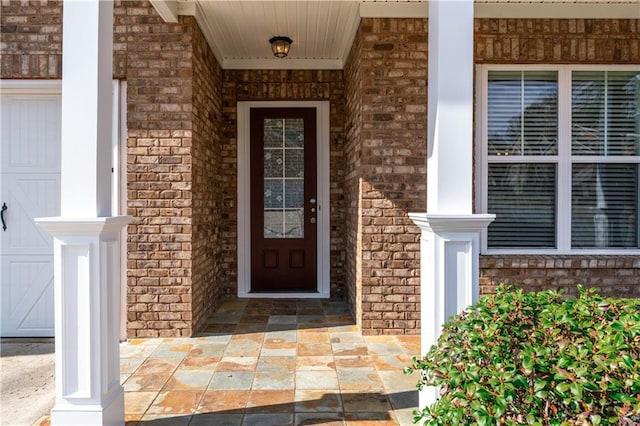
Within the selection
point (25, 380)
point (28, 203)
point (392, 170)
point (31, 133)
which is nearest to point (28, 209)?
point (28, 203)

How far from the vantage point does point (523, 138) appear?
3922mm

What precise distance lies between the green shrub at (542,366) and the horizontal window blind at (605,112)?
2.61 metres

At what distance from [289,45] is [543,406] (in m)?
3.98

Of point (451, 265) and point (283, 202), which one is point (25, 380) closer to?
point (451, 265)

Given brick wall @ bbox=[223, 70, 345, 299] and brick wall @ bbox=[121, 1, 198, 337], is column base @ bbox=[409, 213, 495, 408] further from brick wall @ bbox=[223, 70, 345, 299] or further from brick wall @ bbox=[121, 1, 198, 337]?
brick wall @ bbox=[223, 70, 345, 299]

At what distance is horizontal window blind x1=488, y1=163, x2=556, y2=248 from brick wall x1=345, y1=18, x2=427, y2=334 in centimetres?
68

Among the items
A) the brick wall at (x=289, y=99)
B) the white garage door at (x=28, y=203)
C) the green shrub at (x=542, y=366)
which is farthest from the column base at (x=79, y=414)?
the brick wall at (x=289, y=99)

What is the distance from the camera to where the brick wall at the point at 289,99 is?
5152 mm

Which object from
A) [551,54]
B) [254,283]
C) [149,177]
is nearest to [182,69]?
[149,177]

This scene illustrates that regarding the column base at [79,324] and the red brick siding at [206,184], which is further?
the red brick siding at [206,184]

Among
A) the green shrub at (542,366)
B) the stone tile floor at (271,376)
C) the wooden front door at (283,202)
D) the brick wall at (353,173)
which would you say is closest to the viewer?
the green shrub at (542,366)

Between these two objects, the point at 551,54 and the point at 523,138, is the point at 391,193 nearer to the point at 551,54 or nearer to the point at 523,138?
the point at 523,138

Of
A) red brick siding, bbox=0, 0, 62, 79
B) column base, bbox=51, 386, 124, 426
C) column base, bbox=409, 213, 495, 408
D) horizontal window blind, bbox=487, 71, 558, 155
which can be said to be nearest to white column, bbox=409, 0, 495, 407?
column base, bbox=409, 213, 495, 408

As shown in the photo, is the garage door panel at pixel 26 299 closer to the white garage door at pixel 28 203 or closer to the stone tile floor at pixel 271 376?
the white garage door at pixel 28 203
